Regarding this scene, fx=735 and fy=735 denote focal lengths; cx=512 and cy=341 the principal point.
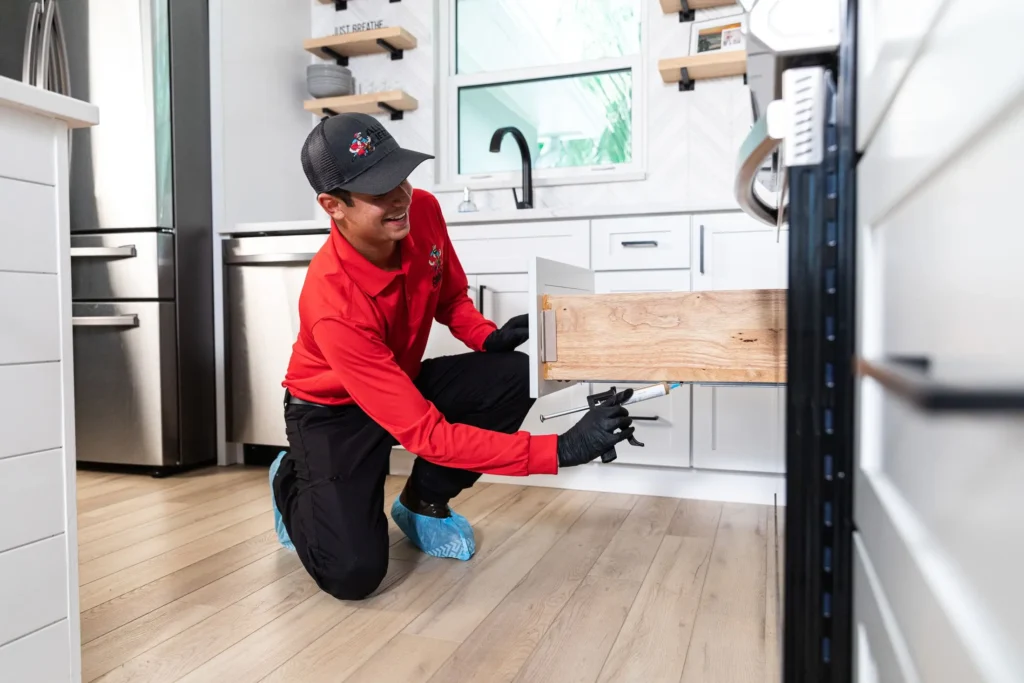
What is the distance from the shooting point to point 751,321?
Answer: 106 cm

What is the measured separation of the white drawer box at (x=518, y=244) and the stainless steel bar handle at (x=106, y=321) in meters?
1.18

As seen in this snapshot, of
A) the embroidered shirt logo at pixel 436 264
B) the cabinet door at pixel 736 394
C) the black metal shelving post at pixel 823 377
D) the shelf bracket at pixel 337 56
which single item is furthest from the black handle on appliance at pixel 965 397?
the shelf bracket at pixel 337 56

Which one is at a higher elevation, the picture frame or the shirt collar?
the picture frame

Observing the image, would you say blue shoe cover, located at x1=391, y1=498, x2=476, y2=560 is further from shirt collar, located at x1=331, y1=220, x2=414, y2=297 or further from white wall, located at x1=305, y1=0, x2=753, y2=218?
white wall, located at x1=305, y1=0, x2=753, y2=218

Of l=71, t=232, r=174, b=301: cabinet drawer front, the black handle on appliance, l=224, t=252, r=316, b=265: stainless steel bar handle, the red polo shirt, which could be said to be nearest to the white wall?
l=224, t=252, r=316, b=265: stainless steel bar handle

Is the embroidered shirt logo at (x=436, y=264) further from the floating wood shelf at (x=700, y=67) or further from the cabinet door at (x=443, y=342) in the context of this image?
the floating wood shelf at (x=700, y=67)

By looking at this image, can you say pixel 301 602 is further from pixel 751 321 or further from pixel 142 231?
pixel 142 231

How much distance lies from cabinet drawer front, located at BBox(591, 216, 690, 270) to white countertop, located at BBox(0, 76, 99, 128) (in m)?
1.50

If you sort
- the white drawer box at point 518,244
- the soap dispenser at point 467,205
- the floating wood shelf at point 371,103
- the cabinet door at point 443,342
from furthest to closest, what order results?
1. the floating wood shelf at point 371,103
2. the soap dispenser at point 467,205
3. the cabinet door at point 443,342
4. the white drawer box at point 518,244

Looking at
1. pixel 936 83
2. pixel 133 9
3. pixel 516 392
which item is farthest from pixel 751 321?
pixel 133 9

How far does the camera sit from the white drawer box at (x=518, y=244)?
2.36 meters

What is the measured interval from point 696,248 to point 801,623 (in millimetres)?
1708

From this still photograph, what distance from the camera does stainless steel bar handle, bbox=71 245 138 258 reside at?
2.60m

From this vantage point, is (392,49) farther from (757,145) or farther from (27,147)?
(757,145)
